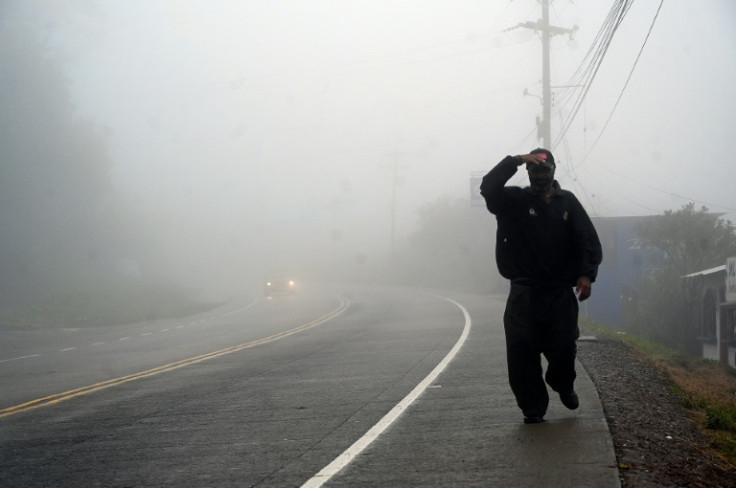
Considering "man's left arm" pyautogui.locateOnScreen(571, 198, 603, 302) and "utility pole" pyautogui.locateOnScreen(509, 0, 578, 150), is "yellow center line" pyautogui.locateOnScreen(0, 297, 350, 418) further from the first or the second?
"utility pole" pyautogui.locateOnScreen(509, 0, 578, 150)

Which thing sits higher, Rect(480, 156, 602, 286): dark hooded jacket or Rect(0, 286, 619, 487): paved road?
Rect(480, 156, 602, 286): dark hooded jacket

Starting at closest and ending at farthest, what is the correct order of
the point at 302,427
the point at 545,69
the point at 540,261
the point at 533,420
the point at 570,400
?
the point at 540,261
the point at 533,420
the point at 570,400
the point at 302,427
the point at 545,69

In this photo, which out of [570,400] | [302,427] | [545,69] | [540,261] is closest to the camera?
[540,261]

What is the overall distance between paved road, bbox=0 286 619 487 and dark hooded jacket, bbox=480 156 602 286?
1.23 meters

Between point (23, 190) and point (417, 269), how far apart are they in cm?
5055

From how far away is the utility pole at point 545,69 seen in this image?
105 ft

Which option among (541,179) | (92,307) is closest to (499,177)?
(541,179)

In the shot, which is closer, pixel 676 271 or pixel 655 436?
pixel 655 436

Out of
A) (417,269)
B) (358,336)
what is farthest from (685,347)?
(417,269)

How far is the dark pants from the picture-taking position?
663cm

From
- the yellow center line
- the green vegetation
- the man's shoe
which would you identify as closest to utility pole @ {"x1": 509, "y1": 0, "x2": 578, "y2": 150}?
the green vegetation

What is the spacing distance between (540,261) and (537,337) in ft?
1.97

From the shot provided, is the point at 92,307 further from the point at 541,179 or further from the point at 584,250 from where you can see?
the point at 584,250

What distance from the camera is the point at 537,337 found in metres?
6.71
